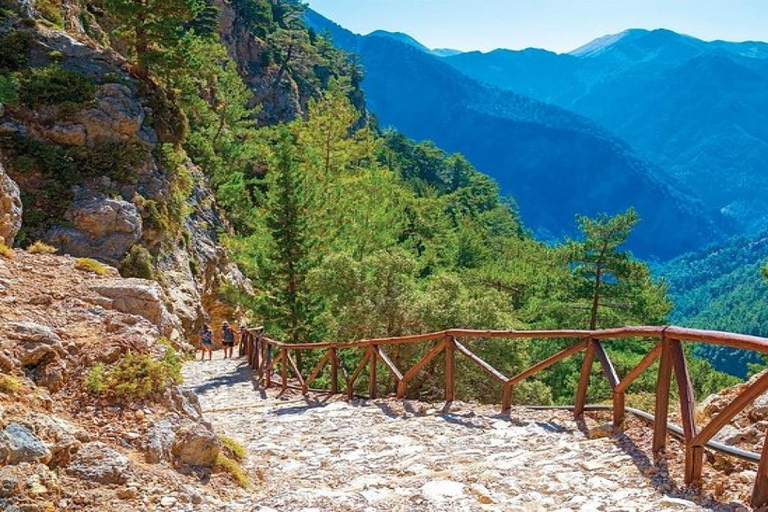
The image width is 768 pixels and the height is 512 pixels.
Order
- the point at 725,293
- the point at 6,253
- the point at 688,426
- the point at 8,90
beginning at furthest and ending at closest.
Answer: the point at 725,293 < the point at 8,90 < the point at 6,253 < the point at 688,426

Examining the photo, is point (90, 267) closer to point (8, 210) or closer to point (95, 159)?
point (8, 210)

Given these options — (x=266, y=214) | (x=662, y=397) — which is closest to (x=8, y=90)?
(x=266, y=214)

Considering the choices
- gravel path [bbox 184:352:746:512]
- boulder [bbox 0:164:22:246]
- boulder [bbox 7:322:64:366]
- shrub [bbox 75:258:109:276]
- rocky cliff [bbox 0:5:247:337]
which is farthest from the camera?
rocky cliff [bbox 0:5:247:337]

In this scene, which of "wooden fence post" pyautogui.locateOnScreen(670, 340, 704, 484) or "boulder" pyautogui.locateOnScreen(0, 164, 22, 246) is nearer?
"wooden fence post" pyautogui.locateOnScreen(670, 340, 704, 484)

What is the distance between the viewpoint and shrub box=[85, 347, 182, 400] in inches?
220

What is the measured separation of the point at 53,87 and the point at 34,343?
1561 centimetres

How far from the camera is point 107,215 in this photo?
17203 millimetres

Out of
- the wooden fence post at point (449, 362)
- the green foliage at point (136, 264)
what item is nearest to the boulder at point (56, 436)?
the wooden fence post at point (449, 362)

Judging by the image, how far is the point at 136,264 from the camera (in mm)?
17469

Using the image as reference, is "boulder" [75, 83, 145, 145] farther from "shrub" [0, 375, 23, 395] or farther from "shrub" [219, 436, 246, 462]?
"shrub" [0, 375, 23, 395]

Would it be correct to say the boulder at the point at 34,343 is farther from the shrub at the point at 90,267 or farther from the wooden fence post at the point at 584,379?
the wooden fence post at the point at 584,379

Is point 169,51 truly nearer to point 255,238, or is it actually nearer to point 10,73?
point 10,73

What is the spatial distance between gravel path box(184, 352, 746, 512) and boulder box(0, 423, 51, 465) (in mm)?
1587

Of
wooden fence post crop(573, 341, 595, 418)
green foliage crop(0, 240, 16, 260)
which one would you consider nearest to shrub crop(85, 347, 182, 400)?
green foliage crop(0, 240, 16, 260)
